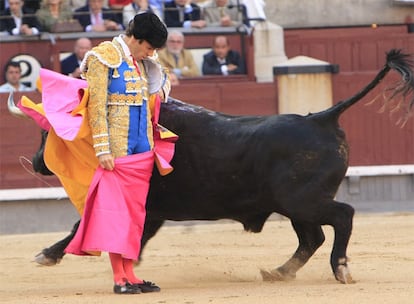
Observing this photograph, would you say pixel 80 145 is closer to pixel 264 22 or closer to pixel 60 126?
pixel 60 126

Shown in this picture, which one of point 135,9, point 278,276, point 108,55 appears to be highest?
point 108,55

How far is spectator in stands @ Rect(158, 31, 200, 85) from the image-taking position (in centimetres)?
1046

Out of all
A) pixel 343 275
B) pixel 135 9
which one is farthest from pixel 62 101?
pixel 135 9

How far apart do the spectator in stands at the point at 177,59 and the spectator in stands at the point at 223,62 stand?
0.36 ft

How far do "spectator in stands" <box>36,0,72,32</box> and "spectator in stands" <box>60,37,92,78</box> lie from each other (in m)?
0.41

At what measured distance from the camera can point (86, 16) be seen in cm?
1090

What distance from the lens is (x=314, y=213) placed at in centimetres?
580

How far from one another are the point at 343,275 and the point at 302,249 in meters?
0.46

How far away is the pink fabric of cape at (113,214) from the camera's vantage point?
5559 mm

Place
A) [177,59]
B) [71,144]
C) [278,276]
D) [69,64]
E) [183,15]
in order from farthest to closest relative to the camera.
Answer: [183,15], [177,59], [69,64], [278,276], [71,144]

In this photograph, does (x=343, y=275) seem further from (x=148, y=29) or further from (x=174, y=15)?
(x=174, y=15)

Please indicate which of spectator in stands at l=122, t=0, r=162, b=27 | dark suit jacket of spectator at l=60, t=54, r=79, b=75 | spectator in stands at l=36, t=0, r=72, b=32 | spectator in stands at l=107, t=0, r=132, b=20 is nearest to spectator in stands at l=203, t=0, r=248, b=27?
spectator in stands at l=122, t=0, r=162, b=27

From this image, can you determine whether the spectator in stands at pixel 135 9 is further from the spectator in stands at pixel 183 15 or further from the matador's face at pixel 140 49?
the matador's face at pixel 140 49

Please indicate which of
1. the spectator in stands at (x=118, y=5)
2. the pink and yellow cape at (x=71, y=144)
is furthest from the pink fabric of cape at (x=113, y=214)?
the spectator in stands at (x=118, y=5)
